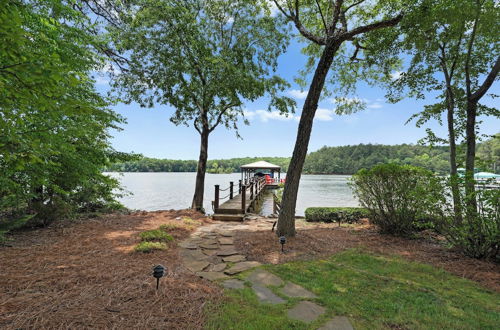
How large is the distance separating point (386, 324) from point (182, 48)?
9.55m

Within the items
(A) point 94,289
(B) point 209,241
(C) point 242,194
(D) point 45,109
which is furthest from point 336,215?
(D) point 45,109

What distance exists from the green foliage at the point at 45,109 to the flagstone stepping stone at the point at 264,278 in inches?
112

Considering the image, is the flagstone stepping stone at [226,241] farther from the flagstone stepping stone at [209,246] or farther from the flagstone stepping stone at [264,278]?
the flagstone stepping stone at [264,278]

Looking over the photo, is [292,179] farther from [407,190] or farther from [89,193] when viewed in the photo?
[89,193]

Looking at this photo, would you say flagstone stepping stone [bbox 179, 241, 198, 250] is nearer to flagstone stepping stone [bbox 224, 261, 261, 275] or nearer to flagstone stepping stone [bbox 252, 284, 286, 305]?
flagstone stepping stone [bbox 224, 261, 261, 275]

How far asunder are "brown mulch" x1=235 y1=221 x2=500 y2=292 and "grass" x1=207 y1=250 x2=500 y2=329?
1.30 ft

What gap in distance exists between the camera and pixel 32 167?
4375mm

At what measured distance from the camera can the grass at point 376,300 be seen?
7.69 feet

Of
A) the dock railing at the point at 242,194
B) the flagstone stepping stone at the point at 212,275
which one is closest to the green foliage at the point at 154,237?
the flagstone stepping stone at the point at 212,275

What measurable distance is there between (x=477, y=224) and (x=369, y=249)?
1.93m

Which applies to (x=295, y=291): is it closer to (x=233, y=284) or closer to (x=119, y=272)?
(x=233, y=284)

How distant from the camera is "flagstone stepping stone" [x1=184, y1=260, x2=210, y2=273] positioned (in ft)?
11.9

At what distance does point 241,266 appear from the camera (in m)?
3.80

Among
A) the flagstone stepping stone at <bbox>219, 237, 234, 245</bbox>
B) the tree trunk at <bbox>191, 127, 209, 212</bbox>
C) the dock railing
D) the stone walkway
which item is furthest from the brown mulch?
the tree trunk at <bbox>191, 127, 209, 212</bbox>
